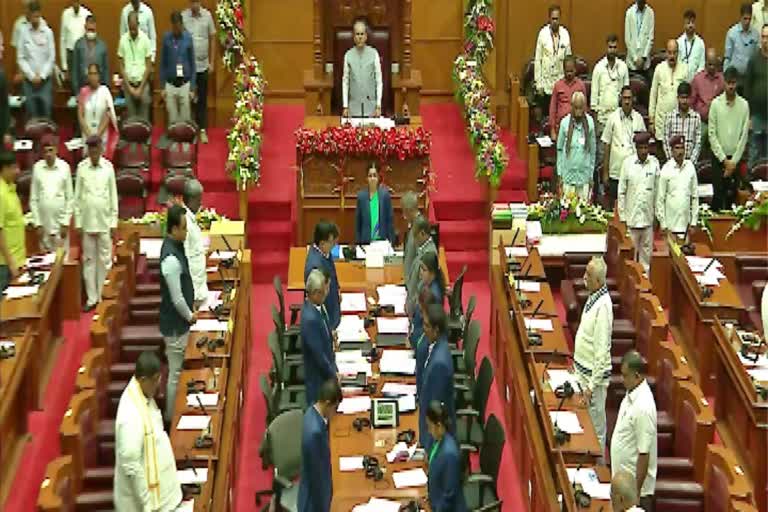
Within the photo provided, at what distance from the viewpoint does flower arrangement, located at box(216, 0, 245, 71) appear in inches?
734

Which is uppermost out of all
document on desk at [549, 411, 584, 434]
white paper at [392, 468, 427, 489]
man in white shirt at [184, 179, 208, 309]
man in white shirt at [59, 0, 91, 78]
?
man in white shirt at [59, 0, 91, 78]

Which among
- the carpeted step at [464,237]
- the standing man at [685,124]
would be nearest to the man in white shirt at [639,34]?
the standing man at [685,124]

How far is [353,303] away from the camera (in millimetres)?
13883

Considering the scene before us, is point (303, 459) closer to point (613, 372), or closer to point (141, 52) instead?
point (613, 372)

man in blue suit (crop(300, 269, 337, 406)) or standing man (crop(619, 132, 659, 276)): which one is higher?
standing man (crop(619, 132, 659, 276))

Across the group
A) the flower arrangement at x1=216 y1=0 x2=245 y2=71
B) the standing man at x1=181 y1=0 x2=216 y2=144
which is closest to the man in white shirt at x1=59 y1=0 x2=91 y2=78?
the standing man at x1=181 y1=0 x2=216 y2=144

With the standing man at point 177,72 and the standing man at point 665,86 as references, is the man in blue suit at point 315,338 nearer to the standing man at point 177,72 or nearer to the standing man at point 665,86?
the standing man at point 177,72

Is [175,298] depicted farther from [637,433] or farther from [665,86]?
[665,86]

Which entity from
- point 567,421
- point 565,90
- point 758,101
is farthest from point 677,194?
point 567,421

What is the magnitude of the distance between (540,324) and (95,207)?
13.9ft

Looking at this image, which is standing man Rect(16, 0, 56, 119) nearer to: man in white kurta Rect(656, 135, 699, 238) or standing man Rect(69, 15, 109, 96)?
standing man Rect(69, 15, 109, 96)

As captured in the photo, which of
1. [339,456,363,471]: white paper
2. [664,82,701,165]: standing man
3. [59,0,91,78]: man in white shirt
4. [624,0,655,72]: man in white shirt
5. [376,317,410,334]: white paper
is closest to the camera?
[339,456,363,471]: white paper

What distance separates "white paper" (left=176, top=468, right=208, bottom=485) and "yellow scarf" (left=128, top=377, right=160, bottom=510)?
81cm

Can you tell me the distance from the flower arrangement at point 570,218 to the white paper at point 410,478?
17.5 feet
